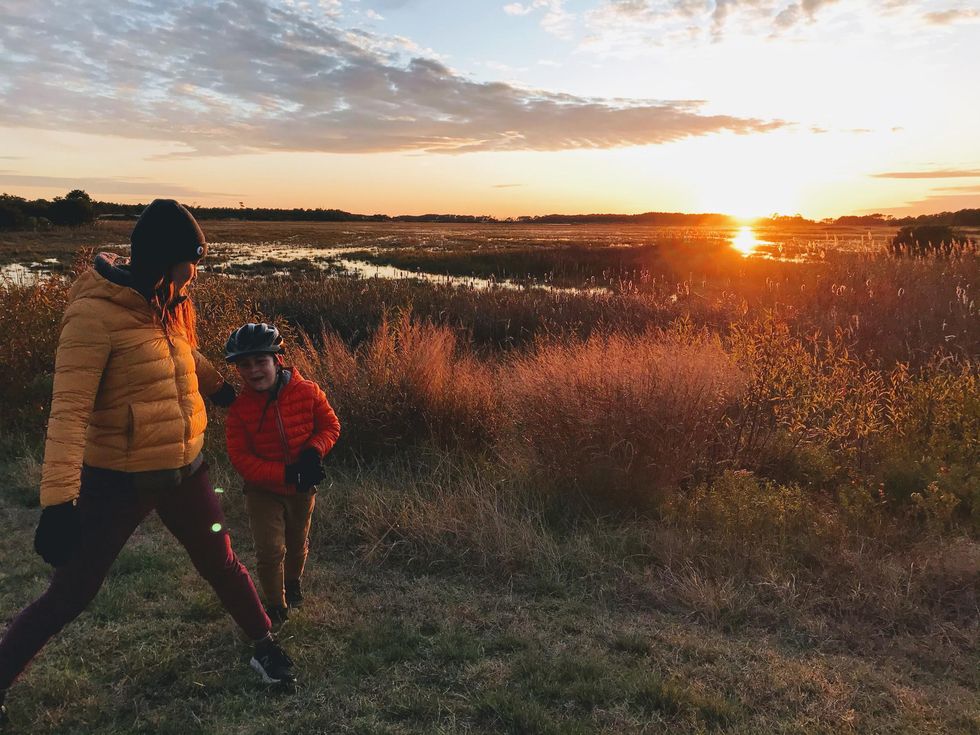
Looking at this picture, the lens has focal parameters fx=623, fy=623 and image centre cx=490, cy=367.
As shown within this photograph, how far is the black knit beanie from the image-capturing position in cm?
254

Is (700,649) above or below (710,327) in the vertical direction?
below

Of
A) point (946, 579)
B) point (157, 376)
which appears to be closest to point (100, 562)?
point (157, 376)

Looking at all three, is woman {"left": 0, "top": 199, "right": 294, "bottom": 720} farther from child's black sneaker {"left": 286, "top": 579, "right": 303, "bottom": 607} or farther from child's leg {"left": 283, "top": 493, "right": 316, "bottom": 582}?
child's black sneaker {"left": 286, "top": 579, "right": 303, "bottom": 607}

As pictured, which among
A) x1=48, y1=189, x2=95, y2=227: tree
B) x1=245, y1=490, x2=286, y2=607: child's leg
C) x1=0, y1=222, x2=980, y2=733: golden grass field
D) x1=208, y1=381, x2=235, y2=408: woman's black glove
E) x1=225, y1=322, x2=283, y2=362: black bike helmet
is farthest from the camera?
x1=48, y1=189, x2=95, y2=227: tree

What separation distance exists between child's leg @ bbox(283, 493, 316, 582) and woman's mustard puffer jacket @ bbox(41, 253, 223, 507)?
0.89 m

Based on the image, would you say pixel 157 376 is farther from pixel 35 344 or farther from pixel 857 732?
pixel 35 344

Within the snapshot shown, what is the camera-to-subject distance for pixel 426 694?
3.01m

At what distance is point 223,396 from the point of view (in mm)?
3273

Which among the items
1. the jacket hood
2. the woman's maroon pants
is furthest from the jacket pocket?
the jacket hood

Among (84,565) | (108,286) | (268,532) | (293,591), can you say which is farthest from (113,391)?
(293,591)

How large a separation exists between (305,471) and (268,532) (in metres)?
0.53

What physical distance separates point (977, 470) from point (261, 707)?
220 inches

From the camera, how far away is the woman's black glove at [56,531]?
2332 mm

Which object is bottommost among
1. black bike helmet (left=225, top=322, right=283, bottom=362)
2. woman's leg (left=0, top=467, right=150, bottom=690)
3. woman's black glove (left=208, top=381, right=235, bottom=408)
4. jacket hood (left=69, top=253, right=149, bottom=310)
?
woman's leg (left=0, top=467, right=150, bottom=690)
